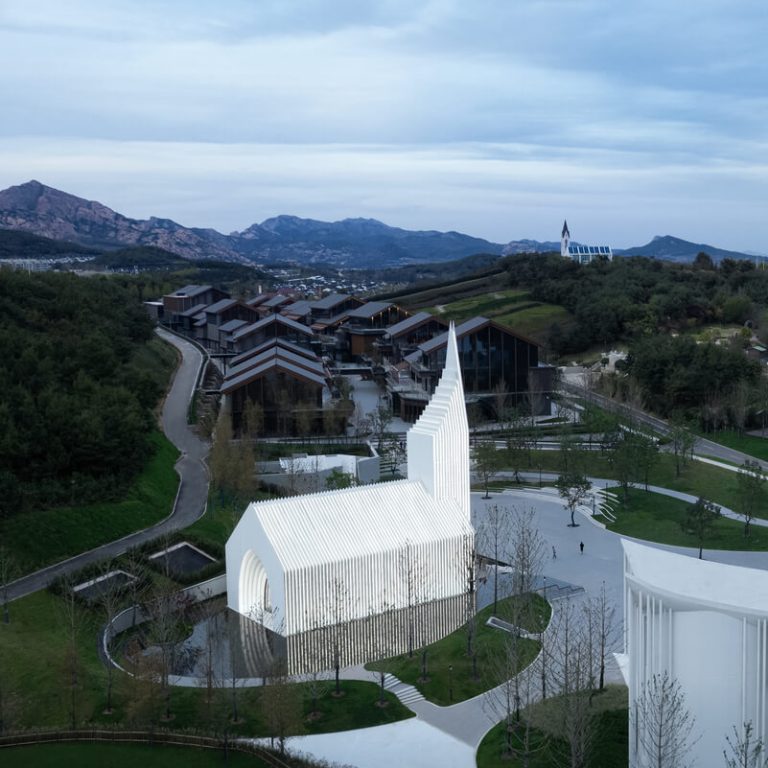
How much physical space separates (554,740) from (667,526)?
16.3 metres

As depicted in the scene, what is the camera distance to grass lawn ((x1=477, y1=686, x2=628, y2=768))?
17797 mm

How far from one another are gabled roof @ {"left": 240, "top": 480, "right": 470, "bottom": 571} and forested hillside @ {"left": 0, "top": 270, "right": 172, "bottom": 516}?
1004 cm

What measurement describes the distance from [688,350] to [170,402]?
30.0 metres

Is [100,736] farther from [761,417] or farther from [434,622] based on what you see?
[761,417]

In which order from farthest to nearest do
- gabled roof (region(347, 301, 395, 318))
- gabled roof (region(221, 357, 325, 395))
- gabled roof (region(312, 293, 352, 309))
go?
gabled roof (region(312, 293, 352, 309)) < gabled roof (region(347, 301, 395, 318)) < gabled roof (region(221, 357, 325, 395))

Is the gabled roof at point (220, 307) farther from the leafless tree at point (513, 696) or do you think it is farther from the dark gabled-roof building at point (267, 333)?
the leafless tree at point (513, 696)

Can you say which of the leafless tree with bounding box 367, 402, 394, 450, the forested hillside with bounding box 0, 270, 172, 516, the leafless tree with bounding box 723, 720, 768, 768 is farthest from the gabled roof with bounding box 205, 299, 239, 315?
the leafless tree with bounding box 723, 720, 768, 768

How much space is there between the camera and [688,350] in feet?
168

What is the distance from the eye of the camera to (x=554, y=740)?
18547 mm

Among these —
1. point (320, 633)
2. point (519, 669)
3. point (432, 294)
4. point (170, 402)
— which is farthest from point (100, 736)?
point (432, 294)

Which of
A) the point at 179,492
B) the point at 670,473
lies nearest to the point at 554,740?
the point at 179,492

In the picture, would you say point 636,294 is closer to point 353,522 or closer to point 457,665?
point 353,522

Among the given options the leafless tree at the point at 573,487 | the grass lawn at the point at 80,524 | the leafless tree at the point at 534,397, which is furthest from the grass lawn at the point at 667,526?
the grass lawn at the point at 80,524

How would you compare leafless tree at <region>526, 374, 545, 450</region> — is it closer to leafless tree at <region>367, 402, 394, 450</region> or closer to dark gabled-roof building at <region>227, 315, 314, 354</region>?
leafless tree at <region>367, 402, 394, 450</region>
